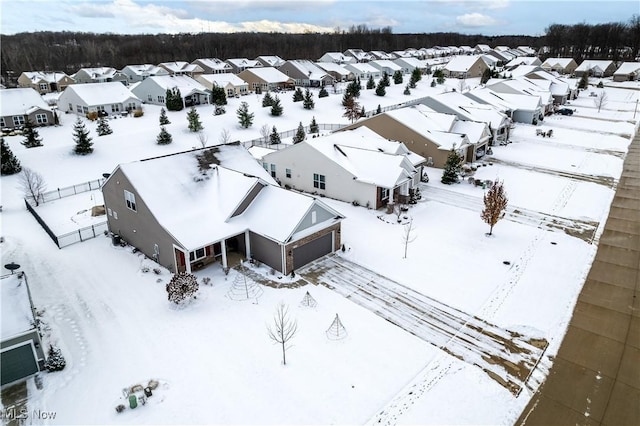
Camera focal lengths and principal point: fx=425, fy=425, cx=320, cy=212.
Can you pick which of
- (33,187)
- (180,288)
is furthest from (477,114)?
(33,187)

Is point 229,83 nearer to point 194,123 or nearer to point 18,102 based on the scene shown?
point 194,123

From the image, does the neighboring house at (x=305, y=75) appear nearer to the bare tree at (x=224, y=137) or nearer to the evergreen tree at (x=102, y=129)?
the bare tree at (x=224, y=137)

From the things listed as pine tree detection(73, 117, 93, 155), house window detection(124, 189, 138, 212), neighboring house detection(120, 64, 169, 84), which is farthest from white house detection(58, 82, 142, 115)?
house window detection(124, 189, 138, 212)

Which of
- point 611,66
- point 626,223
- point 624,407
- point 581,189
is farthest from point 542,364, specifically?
point 611,66

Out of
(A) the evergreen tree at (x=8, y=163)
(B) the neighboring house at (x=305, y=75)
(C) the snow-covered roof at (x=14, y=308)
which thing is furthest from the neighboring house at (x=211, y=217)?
(B) the neighboring house at (x=305, y=75)

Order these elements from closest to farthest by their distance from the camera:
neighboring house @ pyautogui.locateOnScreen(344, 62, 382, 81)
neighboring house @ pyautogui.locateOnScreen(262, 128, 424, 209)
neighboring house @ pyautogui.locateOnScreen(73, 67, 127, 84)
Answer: neighboring house @ pyautogui.locateOnScreen(262, 128, 424, 209)
neighboring house @ pyautogui.locateOnScreen(73, 67, 127, 84)
neighboring house @ pyautogui.locateOnScreen(344, 62, 382, 81)

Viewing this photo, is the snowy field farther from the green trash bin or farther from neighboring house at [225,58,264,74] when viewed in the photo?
neighboring house at [225,58,264,74]
